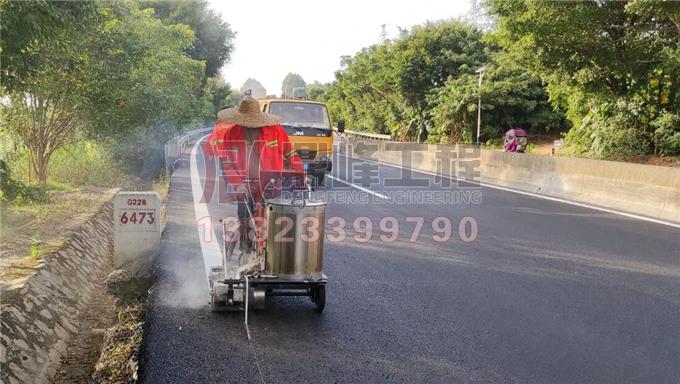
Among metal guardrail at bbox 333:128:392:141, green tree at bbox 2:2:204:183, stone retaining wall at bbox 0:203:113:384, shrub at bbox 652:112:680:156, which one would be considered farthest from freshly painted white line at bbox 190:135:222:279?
metal guardrail at bbox 333:128:392:141

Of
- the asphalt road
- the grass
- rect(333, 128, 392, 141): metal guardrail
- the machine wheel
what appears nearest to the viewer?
the asphalt road

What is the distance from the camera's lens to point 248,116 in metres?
6.12

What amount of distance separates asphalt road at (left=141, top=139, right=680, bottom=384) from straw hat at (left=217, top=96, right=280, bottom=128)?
5.92 ft

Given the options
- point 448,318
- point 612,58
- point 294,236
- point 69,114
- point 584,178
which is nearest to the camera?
point 294,236

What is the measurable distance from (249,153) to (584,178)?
402 inches

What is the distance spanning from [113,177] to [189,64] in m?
10.3

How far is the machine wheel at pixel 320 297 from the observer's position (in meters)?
5.60

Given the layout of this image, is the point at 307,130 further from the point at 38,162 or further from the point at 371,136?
the point at 371,136

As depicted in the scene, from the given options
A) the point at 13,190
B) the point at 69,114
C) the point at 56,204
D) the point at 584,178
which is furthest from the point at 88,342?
the point at 584,178

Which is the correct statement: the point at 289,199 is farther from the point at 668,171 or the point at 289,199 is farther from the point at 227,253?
the point at 668,171

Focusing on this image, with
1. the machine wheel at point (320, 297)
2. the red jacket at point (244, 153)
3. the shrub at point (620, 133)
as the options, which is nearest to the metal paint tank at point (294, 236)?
the machine wheel at point (320, 297)

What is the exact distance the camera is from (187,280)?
6762mm

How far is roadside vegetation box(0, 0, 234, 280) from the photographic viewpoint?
6496 mm

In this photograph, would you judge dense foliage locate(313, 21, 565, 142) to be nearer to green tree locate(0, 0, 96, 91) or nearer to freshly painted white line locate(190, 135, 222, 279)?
freshly painted white line locate(190, 135, 222, 279)
